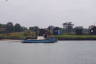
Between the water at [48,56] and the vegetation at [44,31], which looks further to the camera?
the vegetation at [44,31]

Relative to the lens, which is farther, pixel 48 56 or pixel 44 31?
pixel 44 31

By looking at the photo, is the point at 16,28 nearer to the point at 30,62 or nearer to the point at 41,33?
the point at 41,33

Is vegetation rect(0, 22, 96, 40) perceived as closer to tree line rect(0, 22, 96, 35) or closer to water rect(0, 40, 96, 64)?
tree line rect(0, 22, 96, 35)

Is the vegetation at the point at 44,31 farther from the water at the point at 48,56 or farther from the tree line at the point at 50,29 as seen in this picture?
the water at the point at 48,56

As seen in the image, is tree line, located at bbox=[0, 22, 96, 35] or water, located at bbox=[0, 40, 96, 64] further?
tree line, located at bbox=[0, 22, 96, 35]

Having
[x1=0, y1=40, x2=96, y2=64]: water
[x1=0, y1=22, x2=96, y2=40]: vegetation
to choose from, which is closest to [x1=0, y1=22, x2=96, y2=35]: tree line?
[x1=0, y1=22, x2=96, y2=40]: vegetation

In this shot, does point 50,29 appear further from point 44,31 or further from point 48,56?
point 48,56

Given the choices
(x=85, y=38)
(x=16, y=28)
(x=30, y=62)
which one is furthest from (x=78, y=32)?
(x=30, y=62)

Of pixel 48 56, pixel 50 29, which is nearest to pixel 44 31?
pixel 50 29

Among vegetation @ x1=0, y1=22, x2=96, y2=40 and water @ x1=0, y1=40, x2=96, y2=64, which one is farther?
vegetation @ x1=0, y1=22, x2=96, y2=40

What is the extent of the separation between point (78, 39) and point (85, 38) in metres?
1.23

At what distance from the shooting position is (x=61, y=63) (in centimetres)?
1232

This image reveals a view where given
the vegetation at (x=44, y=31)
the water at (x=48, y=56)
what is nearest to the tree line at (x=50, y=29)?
the vegetation at (x=44, y=31)

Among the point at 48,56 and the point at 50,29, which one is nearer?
the point at 48,56
